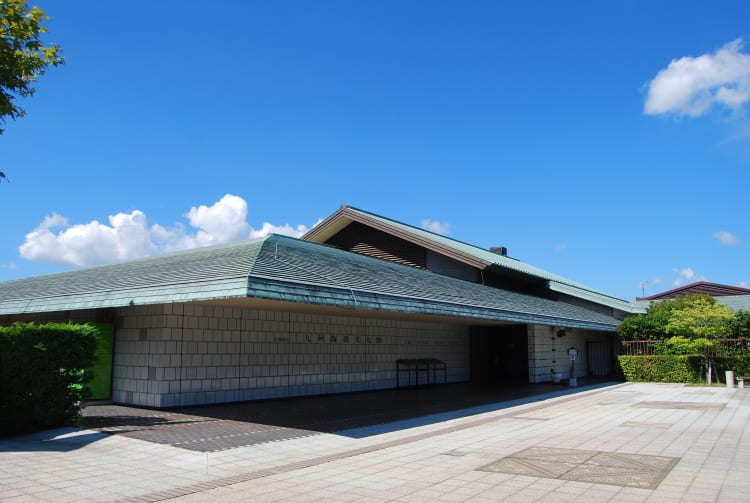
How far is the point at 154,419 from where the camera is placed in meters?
11.9

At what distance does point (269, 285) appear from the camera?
33.2 feet

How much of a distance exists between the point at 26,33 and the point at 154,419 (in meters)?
8.09

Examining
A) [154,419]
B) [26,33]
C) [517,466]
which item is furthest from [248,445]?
[26,33]

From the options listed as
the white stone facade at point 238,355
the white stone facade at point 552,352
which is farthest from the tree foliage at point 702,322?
the white stone facade at point 238,355

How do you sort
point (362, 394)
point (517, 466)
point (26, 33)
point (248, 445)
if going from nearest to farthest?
1. point (517, 466)
2. point (248, 445)
3. point (26, 33)
4. point (362, 394)

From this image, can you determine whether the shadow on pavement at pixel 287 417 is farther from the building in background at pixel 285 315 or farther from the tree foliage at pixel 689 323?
the tree foliage at pixel 689 323

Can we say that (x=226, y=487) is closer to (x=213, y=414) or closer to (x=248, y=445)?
(x=248, y=445)

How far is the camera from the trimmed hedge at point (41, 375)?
9.72 metres

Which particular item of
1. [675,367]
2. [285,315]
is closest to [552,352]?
[675,367]

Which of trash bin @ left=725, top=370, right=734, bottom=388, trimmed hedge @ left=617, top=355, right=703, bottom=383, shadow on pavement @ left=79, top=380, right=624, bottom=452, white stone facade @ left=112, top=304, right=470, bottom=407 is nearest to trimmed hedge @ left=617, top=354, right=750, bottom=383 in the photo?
trimmed hedge @ left=617, top=355, right=703, bottom=383

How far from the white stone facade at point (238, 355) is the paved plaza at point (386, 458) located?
86 cm

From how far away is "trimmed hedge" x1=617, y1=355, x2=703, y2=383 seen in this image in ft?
77.6

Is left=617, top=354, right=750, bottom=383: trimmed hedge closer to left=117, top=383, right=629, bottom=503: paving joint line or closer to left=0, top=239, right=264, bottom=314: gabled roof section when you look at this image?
left=117, top=383, right=629, bottom=503: paving joint line

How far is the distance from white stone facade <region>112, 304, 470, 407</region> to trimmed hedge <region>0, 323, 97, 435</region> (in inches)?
113
